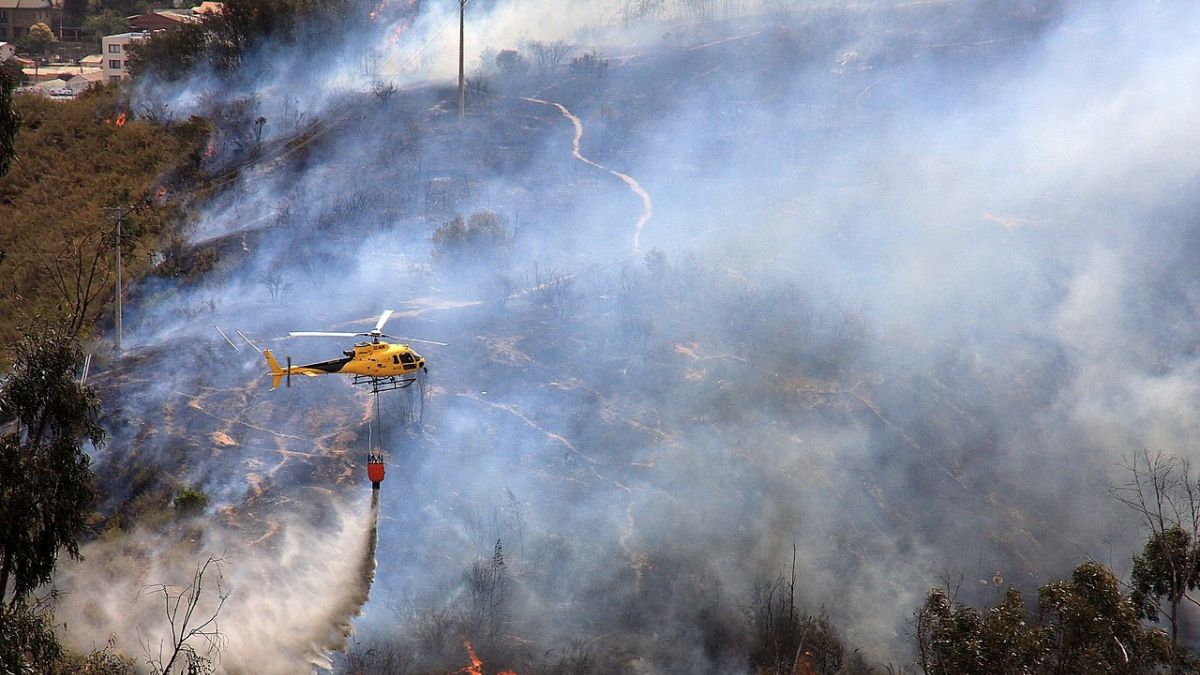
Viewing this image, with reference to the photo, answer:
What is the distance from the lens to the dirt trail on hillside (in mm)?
56312

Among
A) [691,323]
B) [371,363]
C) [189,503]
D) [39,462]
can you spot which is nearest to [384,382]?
[371,363]

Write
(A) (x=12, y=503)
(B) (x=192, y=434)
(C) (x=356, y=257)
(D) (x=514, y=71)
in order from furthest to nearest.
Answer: (D) (x=514, y=71)
(C) (x=356, y=257)
(B) (x=192, y=434)
(A) (x=12, y=503)

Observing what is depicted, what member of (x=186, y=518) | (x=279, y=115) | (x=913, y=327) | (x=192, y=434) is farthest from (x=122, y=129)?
(x=913, y=327)

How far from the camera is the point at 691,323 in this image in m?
49.6

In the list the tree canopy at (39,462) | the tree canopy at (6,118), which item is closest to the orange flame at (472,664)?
the tree canopy at (39,462)

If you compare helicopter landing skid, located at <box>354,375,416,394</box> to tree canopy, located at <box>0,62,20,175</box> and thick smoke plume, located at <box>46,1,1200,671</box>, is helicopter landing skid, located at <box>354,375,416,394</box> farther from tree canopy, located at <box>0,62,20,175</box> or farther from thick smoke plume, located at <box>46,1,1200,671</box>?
tree canopy, located at <box>0,62,20,175</box>

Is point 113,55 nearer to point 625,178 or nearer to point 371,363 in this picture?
point 625,178

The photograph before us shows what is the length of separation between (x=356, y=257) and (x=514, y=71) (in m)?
24.6

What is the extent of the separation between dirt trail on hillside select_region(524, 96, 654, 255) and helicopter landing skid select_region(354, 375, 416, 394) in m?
15.1

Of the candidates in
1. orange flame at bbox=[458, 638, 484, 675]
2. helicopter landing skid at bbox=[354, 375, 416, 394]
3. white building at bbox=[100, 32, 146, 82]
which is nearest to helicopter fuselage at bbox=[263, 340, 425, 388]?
helicopter landing skid at bbox=[354, 375, 416, 394]

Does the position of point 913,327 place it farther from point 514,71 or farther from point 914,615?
point 514,71

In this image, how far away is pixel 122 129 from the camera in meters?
66.7

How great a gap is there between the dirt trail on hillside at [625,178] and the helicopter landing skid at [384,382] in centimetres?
1509

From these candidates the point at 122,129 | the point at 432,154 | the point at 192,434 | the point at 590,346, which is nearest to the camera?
the point at 192,434
